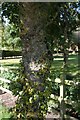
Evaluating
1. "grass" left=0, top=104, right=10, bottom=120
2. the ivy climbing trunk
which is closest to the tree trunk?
the ivy climbing trunk

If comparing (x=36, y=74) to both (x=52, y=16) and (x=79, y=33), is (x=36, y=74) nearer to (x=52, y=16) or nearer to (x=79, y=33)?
(x=52, y=16)

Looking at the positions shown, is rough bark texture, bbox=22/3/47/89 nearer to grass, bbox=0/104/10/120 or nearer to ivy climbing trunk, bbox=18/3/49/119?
ivy climbing trunk, bbox=18/3/49/119

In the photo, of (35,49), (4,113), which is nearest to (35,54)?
(35,49)

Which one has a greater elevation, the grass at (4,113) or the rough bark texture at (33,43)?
the rough bark texture at (33,43)

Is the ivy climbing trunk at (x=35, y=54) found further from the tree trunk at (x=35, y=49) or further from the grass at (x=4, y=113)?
the grass at (x=4, y=113)

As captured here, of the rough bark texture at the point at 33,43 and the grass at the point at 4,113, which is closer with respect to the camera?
the rough bark texture at the point at 33,43

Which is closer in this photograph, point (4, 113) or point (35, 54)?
point (35, 54)

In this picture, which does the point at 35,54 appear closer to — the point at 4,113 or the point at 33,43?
the point at 33,43

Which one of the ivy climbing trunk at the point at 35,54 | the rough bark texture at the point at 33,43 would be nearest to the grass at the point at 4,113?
the ivy climbing trunk at the point at 35,54

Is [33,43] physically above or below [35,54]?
above

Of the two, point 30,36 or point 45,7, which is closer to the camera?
point 45,7

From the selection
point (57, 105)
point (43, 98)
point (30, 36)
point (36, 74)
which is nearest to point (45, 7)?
point (30, 36)

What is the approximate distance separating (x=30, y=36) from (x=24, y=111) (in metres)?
1.12

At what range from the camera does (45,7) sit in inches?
114
